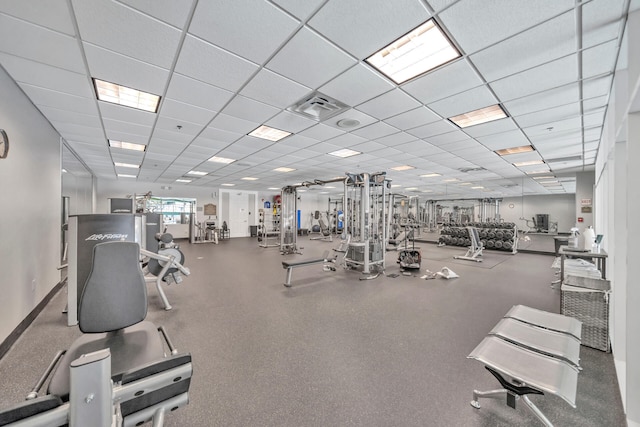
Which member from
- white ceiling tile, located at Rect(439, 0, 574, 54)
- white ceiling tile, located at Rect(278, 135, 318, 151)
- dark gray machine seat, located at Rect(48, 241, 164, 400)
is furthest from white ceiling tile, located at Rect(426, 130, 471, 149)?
dark gray machine seat, located at Rect(48, 241, 164, 400)

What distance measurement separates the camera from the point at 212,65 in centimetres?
239

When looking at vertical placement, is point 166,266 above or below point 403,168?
below

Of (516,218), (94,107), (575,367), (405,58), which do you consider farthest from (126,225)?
(516,218)

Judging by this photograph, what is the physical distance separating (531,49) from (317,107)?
7.15 ft

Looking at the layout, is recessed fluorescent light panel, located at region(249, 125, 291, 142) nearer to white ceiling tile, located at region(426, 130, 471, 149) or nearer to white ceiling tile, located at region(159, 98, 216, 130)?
white ceiling tile, located at region(159, 98, 216, 130)

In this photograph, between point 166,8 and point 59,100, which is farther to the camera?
point 59,100

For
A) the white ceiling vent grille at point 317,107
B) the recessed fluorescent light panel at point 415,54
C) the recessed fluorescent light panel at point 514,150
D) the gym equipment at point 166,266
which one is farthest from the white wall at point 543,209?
the gym equipment at point 166,266

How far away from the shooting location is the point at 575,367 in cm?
142

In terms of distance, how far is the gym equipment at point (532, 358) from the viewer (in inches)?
51.5

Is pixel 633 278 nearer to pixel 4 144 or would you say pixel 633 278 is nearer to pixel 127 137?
pixel 4 144

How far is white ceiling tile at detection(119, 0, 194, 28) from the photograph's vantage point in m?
1.69

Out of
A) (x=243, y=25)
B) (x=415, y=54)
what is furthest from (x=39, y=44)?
(x=415, y=54)

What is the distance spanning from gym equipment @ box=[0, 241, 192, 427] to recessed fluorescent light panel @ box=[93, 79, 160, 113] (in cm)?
217

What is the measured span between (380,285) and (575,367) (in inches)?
125
